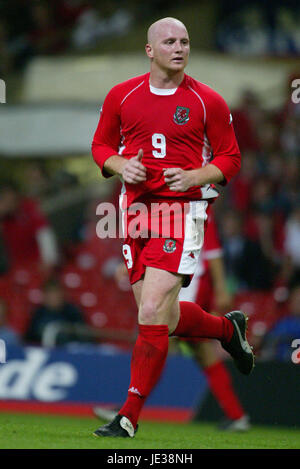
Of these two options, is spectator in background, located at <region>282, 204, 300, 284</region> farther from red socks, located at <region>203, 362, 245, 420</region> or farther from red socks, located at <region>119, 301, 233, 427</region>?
red socks, located at <region>119, 301, 233, 427</region>

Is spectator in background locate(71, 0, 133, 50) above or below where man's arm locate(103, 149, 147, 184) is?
above

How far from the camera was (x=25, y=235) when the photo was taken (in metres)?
12.6

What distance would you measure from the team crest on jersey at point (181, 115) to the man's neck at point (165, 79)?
0.17 metres

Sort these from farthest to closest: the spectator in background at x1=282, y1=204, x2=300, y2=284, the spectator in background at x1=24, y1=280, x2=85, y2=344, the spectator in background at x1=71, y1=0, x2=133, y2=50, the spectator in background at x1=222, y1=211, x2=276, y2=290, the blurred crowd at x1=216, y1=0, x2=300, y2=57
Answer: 1. the spectator in background at x1=71, y1=0, x2=133, y2=50
2. the blurred crowd at x1=216, y1=0, x2=300, y2=57
3. the spectator in background at x1=222, y1=211, x2=276, y2=290
4. the spectator in background at x1=282, y1=204, x2=300, y2=284
5. the spectator in background at x1=24, y1=280, x2=85, y2=344

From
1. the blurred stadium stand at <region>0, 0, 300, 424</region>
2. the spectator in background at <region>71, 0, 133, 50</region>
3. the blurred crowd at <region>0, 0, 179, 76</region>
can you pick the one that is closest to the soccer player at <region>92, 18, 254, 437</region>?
the blurred stadium stand at <region>0, 0, 300, 424</region>

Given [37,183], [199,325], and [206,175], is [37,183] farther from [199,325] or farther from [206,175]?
[206,175]

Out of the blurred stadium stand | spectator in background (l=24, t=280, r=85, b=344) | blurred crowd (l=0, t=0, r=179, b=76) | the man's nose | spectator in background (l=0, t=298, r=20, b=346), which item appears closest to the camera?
the man's nose

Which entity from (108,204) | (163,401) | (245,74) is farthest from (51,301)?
(245,74)

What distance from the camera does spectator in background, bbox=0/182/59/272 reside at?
40.7 feet

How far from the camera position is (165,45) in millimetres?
5656

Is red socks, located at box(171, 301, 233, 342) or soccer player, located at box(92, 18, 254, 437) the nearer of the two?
soccer player, located at box(92, 18, 254, 437)

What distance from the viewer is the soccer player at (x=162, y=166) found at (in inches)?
216

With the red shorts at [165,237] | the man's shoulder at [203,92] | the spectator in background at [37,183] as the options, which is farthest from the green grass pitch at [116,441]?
the spectator in background at [37,183]
